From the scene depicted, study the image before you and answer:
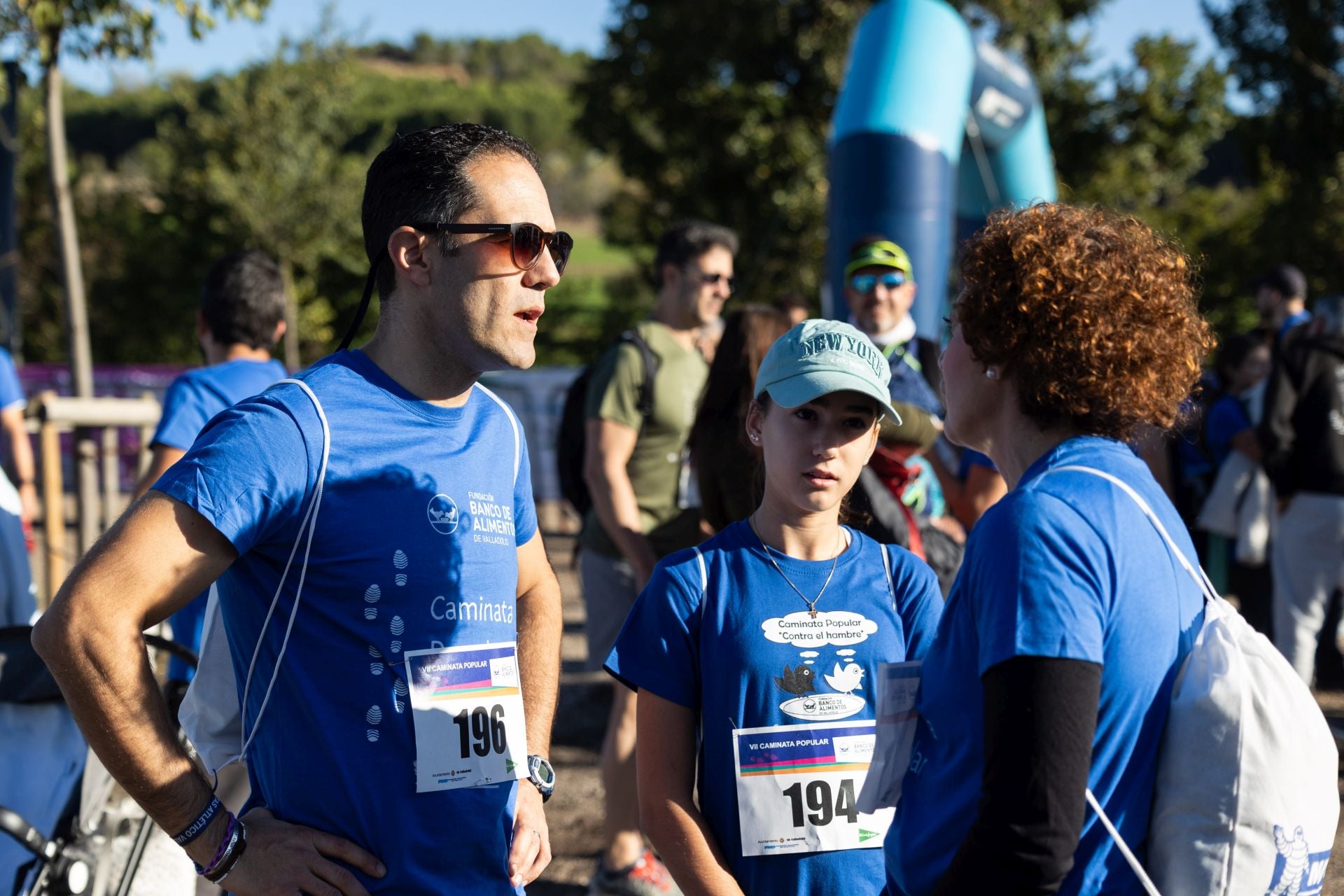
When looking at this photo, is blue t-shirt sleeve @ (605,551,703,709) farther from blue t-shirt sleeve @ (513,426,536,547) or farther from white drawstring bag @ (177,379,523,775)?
white drawstring bag @ (177,379,523,775)

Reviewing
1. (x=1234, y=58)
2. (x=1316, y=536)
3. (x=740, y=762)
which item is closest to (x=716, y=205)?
(x=1234, y=58)

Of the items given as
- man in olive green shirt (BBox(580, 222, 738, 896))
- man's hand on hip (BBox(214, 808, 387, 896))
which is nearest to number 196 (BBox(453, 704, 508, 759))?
man's hand on hip (BBox(214, 808, 387, 896))

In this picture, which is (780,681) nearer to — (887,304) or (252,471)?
(252,471)

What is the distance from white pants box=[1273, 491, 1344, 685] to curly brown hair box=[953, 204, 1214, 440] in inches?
194

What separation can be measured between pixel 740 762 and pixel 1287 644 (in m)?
4.79

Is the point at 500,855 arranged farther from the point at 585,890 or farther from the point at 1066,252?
the point at 585,890

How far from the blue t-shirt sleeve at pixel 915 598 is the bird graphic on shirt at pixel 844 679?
0.41 feet

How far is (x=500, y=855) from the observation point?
1872 millimetres

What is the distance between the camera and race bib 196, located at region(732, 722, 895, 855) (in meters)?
2.10

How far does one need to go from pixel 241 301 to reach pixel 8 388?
206 cm

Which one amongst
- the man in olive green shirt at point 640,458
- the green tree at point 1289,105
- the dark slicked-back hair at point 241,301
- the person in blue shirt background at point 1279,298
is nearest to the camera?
the dark slicked-back hair at point 241,301

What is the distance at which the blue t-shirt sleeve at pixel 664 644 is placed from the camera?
2.12 m

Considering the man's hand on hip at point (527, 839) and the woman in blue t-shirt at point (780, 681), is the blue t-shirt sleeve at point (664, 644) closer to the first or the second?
the woman in blue t-shirt at point (780, 681)

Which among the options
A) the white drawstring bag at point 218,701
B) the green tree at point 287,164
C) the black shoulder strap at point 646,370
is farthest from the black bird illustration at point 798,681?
the green tree at point 287,164
